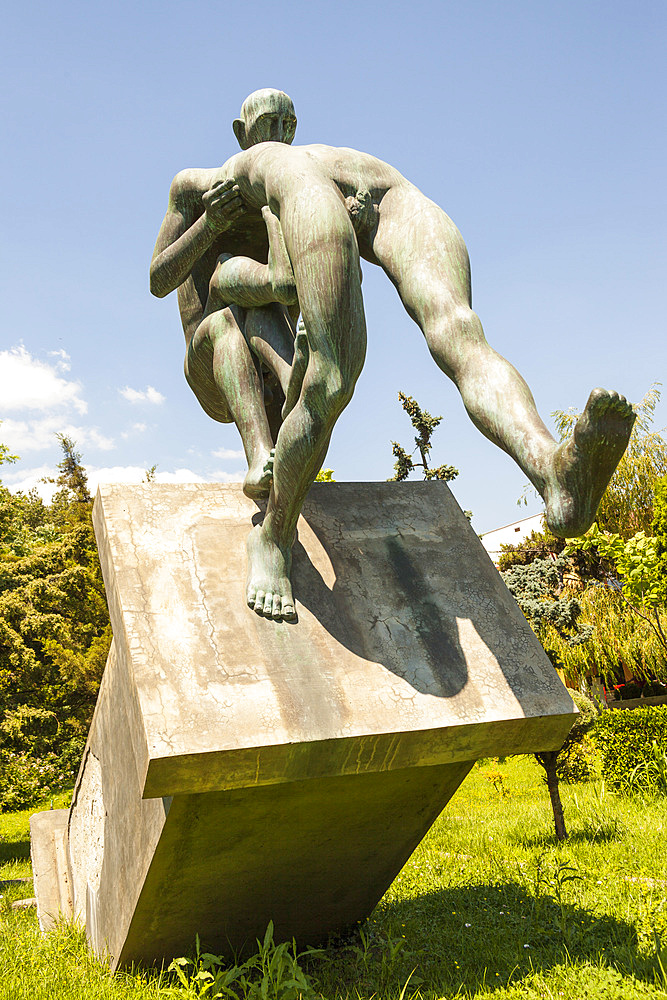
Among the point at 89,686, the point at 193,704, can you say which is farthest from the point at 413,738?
the point at 89,686

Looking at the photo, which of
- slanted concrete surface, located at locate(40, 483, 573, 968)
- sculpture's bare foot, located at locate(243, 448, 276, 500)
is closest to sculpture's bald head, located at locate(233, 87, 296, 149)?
sculpture's bare foot, located at locate(243, 448, 276, 500)

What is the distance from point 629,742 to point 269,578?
6.23 metres

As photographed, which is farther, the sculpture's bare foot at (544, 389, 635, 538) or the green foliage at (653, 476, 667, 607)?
the green foliage at (653, 476, 667, 607)

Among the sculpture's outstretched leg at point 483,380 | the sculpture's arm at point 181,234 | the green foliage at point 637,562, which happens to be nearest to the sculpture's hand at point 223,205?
the sculpture's arm at point 181,234

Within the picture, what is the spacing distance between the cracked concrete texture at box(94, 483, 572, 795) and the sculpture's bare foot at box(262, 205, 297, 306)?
0.79m

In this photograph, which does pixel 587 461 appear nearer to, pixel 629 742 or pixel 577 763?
pixel 629 742

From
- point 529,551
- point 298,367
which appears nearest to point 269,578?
point 298,367

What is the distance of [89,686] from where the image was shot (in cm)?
1134

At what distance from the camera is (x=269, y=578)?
262 centimetres

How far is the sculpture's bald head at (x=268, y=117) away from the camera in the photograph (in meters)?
3.01

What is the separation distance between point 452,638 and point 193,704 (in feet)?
3.05

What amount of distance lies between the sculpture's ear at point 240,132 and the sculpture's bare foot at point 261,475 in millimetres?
1250

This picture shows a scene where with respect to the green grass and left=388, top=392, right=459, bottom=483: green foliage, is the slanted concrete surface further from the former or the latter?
left=388, top=392, right=459, bottom=483: green foliage

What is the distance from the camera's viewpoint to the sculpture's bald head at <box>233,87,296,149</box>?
9.89 feet
